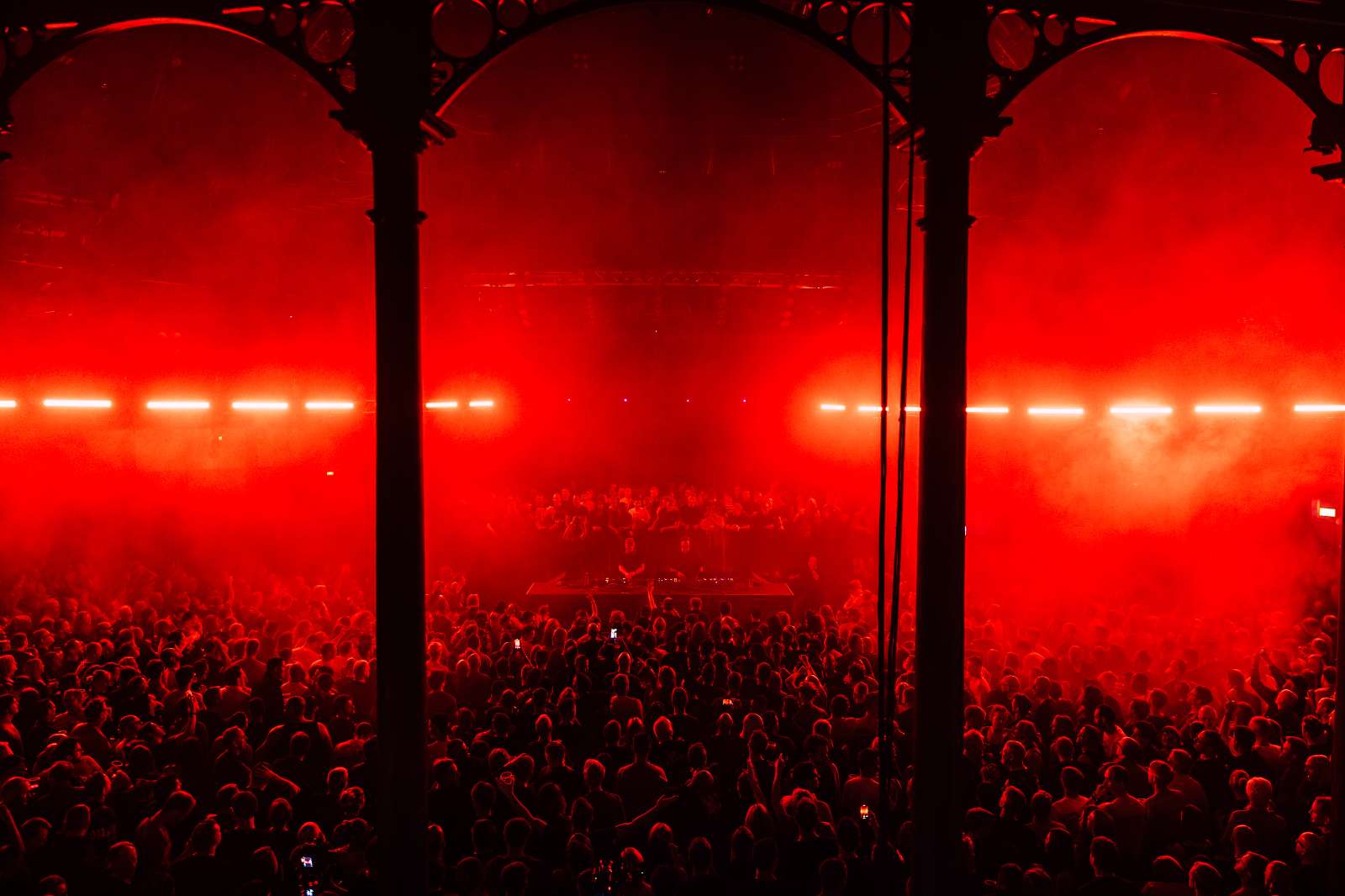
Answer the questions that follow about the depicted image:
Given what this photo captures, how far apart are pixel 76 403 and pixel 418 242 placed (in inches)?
451

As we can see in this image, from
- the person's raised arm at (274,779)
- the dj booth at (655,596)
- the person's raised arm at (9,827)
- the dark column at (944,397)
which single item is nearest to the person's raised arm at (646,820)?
the dark column at (944,397)

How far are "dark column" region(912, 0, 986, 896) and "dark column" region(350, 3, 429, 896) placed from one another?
79.5 inches

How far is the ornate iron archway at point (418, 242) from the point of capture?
3576 millimetres

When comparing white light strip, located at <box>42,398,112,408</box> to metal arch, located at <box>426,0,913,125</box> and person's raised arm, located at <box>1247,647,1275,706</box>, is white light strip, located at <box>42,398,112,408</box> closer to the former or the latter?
metal arch, located at <box>426,0,913,125</box>

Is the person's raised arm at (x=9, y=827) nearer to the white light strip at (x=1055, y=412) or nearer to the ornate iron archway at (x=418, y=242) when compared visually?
the ornate iron archway at (x=418, y=242)

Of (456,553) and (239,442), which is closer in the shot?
(239,442)

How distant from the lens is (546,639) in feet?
30.6

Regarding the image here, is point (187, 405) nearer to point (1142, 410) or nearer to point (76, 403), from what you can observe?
point (76, 403)

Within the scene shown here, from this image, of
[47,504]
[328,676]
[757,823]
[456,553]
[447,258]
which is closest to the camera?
[757,823]

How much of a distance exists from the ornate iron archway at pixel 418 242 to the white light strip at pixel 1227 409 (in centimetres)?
Result: 1085

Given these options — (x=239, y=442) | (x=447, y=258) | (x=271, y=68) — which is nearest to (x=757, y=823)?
(x=271, y=68)

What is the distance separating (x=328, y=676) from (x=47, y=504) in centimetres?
871

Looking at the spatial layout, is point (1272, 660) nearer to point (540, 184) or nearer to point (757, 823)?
point (757, 823)

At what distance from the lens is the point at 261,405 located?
14.6 m
